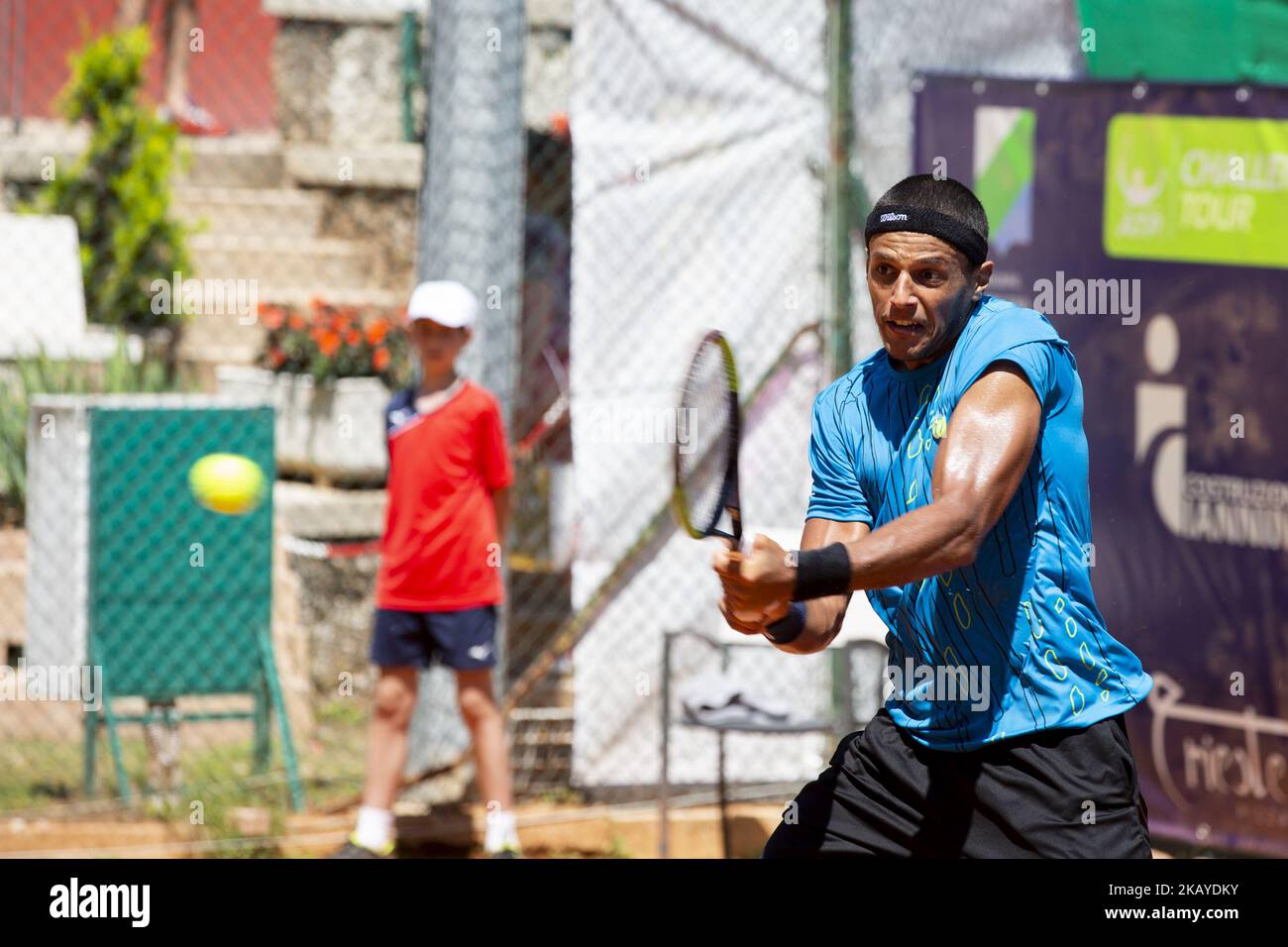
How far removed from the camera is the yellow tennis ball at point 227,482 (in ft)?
19.7

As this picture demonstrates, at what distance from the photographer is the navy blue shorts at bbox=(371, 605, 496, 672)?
5461 millimetres

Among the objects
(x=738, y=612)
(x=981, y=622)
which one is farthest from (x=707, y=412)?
(x=738, y=612)

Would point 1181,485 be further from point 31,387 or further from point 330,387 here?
point 31,387

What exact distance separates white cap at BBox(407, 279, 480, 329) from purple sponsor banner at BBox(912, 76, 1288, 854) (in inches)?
66.5

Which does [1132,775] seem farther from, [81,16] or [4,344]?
[81,16]

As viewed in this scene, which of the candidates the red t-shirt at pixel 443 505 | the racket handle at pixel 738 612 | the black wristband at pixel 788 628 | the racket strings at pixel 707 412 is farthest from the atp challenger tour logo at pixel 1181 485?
the racket handle at pixel 738 612

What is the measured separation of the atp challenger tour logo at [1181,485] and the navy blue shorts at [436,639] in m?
2.11

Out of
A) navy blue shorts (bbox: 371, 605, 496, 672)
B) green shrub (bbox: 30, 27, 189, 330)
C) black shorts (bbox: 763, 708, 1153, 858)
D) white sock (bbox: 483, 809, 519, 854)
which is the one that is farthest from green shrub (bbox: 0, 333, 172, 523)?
black shorts (bbox: 763, 708, 1153, 858)

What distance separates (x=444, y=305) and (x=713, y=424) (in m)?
1.89

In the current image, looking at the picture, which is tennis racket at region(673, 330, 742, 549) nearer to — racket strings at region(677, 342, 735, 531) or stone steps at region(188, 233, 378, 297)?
racket strings at region(677, 342, 735, 531)

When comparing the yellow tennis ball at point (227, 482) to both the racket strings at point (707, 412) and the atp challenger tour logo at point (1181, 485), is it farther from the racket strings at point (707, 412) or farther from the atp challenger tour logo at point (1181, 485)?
the atp challenger tour logo at point (1181, 485)

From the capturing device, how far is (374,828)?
5391 mm

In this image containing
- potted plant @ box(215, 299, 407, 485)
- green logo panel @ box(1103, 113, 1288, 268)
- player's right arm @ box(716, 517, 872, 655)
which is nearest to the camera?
player's right arm @ box(716, 517, 872, 655)
